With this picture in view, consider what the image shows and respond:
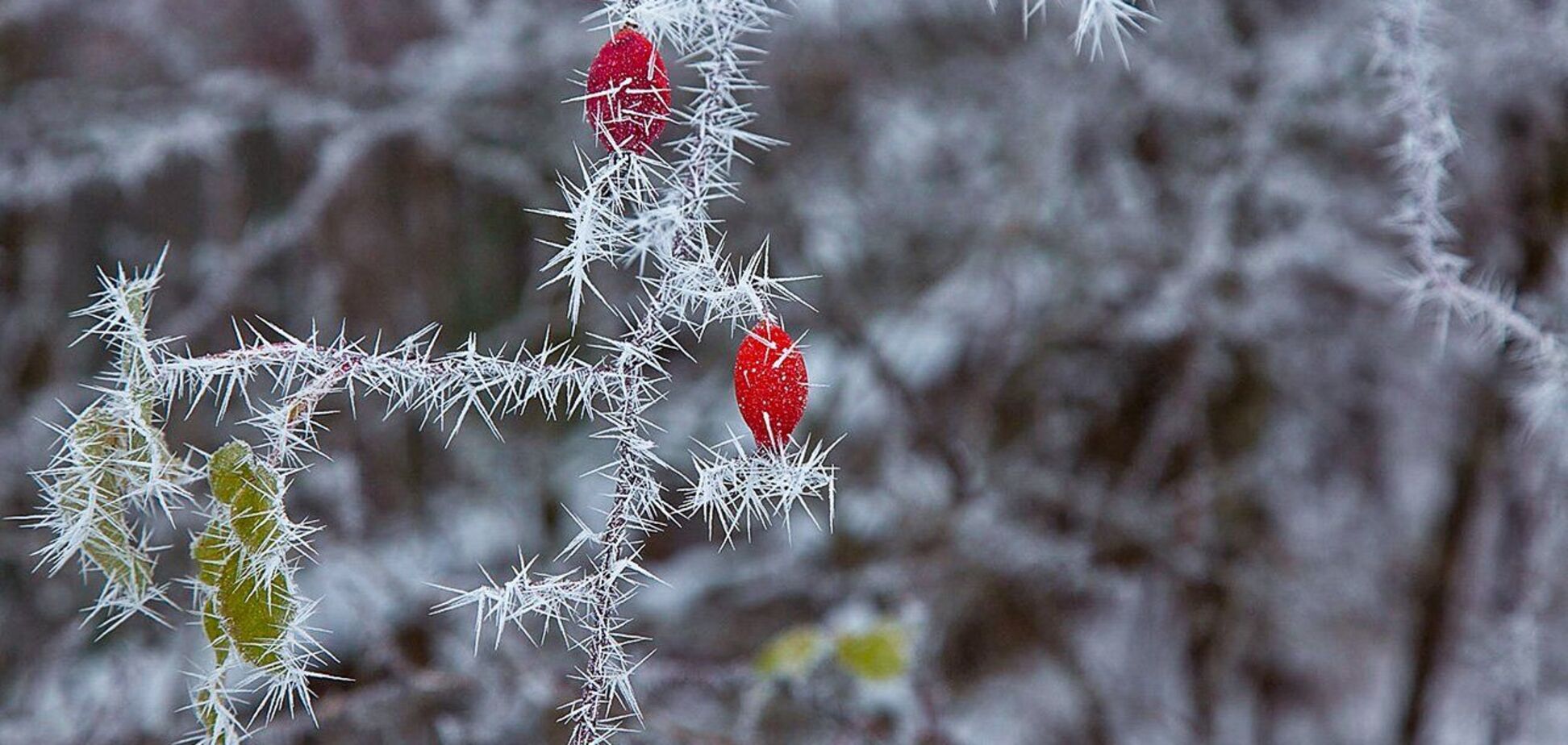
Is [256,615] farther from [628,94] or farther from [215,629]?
[628,94]

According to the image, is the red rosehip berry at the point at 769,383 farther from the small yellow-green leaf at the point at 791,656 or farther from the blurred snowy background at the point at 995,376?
the blurred snowy background at the point at 995,376

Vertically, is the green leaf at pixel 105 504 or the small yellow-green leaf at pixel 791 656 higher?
the small yellow-green leaf at pixel 791 656

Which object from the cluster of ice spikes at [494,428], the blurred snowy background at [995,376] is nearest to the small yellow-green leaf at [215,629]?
the cluster of ice spikes at [494,428]

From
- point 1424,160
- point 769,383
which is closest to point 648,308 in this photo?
point 769,383

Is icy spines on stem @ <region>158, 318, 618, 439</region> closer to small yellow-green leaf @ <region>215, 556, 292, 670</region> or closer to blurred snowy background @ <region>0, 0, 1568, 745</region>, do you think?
small yellow-green leaf @ <region>215, 556, 292, 670</region>

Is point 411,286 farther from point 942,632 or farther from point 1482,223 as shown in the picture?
point 1482,223

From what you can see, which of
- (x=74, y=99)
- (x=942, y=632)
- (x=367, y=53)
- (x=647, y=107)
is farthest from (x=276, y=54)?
(x=647, y=107)
